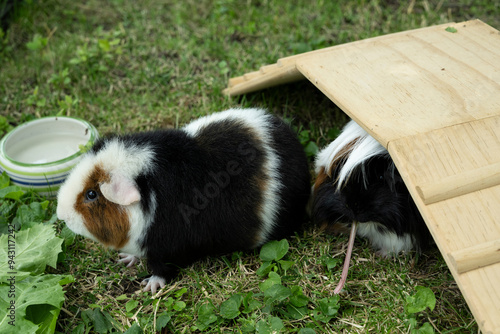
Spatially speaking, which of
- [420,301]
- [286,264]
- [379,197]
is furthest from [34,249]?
[420,301]

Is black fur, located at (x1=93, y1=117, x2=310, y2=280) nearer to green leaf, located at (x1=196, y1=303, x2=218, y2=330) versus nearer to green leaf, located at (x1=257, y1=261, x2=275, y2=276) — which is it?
green leaf, located at (x1=257, y1=261, x2=275, y2=276)

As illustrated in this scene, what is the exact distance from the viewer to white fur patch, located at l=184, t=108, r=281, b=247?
2.66 metres

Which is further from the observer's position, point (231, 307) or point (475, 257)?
point (231, 307)

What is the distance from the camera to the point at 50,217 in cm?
311

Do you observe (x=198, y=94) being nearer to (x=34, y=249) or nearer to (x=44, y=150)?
(x=44, y=150)

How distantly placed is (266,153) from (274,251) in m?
0.50

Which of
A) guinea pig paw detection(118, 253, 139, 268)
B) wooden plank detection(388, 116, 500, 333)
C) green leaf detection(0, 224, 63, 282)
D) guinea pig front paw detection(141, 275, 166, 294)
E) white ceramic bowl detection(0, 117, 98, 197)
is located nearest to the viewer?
wooden plank detection(388, 116, 500, 333)

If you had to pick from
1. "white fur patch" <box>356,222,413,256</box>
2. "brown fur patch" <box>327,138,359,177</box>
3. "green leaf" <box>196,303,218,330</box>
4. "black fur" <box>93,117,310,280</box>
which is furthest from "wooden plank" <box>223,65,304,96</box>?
"green leaf" <box>196,303,218,330</box>

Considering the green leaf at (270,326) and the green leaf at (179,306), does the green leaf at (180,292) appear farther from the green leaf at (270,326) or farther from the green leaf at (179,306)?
the green leaf at (270,326)

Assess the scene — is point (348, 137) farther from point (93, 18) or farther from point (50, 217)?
point (93, 18)

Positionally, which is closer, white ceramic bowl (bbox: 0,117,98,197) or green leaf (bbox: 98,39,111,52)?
white ceramic bowl (bbox: 0,117,98,197)

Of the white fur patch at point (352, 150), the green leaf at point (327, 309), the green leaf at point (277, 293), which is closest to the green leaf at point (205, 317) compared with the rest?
the green leaf at point (277, 293)

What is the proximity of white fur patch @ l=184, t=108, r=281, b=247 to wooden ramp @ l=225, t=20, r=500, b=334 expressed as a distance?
353mm

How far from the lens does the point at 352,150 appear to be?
2.57m
